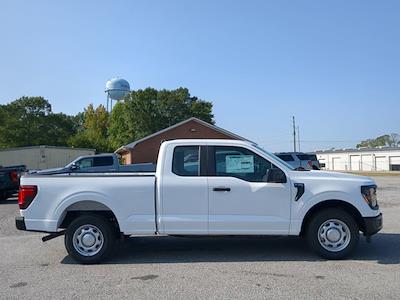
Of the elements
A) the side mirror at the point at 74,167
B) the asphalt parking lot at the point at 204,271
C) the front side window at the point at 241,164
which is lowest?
the asphalt parking lot at the point at 204,271

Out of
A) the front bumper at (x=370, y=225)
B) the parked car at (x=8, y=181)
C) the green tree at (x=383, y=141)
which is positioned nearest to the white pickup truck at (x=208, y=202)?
the front bumper at (x=370, y=225)

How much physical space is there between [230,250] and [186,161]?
1862mm

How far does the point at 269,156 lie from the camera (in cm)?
741

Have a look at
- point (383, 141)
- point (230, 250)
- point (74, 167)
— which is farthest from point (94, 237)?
point (383, 141)

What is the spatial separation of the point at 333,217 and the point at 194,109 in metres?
65.4

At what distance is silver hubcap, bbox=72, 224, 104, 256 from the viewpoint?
7.34 m

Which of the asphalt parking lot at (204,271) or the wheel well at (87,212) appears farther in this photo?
the wheel well at (87,212)

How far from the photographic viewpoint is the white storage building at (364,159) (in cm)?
7962

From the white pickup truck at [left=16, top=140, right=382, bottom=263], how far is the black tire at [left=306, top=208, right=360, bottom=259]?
0.05 ft

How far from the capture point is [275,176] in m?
7.14

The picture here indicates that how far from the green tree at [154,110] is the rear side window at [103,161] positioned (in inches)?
1894

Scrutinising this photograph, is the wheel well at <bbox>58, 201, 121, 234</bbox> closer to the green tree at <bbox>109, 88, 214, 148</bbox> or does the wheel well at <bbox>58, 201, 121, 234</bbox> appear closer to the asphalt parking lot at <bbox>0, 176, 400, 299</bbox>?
the asphalt parking lot at <bbox>0, 176, 400, 299</bbox>

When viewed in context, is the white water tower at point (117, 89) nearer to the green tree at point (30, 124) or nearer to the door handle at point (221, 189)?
the green tree at point (30, 124)

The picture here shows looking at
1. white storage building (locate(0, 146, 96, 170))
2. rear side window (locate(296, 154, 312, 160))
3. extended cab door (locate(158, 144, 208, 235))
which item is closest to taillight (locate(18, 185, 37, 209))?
extended cab door (locate(158, 144, 208, 235))
